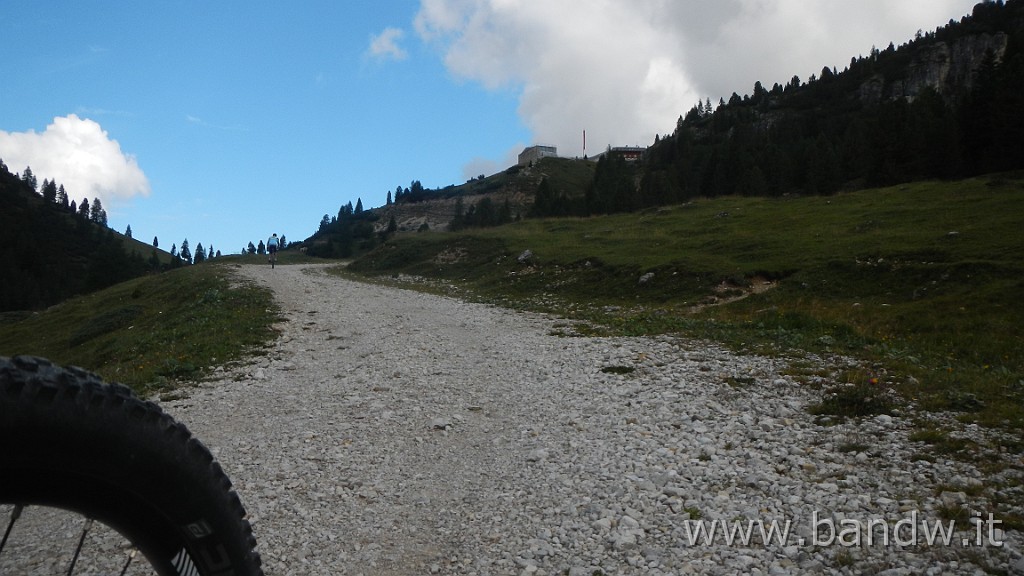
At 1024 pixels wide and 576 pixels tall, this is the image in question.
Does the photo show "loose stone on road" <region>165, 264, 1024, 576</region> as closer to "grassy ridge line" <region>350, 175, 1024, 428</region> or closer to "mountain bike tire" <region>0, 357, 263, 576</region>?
"mountain bike tire" <region>0, 357, 263, 576</region>

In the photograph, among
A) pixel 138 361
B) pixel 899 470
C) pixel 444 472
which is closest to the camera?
pixel 899 470

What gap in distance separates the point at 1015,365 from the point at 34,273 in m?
177

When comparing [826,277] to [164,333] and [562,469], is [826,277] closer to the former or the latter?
[562,469]

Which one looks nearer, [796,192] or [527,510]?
[527,510]

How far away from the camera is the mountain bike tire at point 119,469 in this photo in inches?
111

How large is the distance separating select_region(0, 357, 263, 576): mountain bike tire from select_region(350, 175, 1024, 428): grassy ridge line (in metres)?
10.8

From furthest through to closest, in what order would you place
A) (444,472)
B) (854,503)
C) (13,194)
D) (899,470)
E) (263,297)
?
(13,194), (263,297), (444,472), (899,470), (854,503)

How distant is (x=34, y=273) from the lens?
13812 centimetres

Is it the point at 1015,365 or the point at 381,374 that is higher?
the point at 381,374

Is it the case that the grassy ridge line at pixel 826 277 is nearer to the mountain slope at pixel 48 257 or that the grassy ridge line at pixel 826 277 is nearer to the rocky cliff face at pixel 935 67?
the mountain slope at pixel 48 257

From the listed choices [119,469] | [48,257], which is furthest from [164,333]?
[48,257]

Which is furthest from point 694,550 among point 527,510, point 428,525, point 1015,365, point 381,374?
point 1015,365

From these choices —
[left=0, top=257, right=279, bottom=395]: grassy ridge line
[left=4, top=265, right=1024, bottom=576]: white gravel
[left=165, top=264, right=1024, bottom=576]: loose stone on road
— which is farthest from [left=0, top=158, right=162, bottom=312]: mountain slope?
[left=4, top=265, right=1024, bottom=576]: white gravel

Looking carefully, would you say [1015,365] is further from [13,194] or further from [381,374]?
[13,194]
